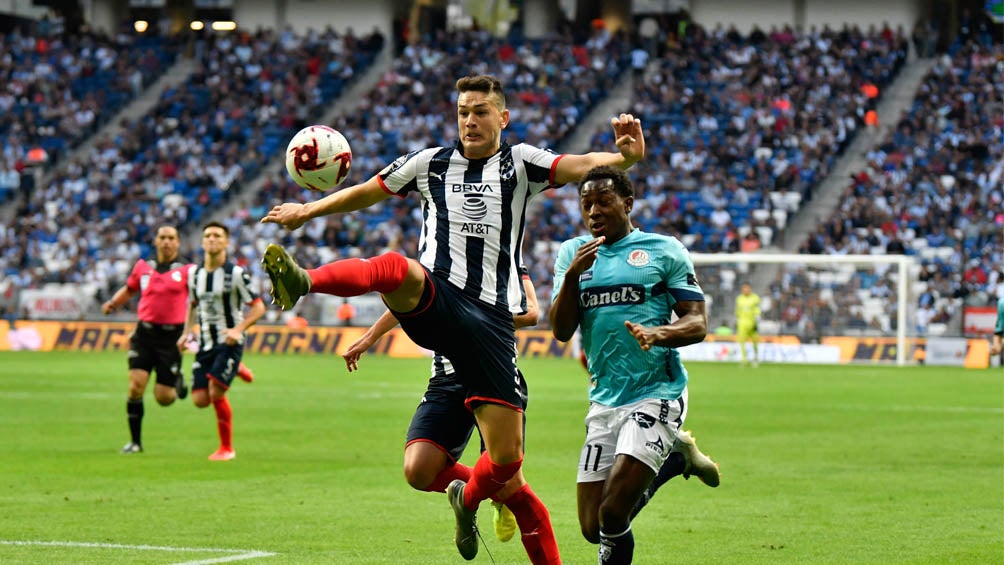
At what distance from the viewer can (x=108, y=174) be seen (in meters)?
50.9

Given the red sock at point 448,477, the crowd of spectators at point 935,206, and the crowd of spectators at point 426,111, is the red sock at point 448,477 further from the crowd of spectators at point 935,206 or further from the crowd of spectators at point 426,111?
the crowd of spectators at point 426,111

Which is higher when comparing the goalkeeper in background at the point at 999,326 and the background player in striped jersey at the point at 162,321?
the background player in striped jersey at the point at 162,321

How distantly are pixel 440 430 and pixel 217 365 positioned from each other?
767cm

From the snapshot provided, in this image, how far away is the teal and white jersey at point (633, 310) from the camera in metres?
8.01

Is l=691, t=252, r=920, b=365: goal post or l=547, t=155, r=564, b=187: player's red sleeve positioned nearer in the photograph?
l=547, t=155, r=564, b=187: player's red sleeve

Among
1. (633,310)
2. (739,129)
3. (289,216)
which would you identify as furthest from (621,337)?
(739,129)

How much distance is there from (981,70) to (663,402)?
133 feet

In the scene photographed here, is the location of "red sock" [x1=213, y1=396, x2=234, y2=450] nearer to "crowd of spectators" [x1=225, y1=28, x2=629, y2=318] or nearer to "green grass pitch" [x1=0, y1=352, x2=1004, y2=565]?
"green grass pitch" [x1=0, y1=352, x2=1004, y2=565]

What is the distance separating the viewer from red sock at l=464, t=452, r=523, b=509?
7.96 m

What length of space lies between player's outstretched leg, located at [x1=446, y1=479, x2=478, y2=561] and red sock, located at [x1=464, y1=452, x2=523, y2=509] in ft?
0.18

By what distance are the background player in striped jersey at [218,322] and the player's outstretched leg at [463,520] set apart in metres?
7.81


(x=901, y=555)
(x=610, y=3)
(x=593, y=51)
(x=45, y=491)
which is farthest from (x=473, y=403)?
(x=610, y=3)

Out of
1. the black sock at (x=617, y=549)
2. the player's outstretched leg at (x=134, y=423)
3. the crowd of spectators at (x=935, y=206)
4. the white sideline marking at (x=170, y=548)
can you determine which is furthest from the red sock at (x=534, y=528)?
the crowd of spectators at (x=935, y=206)

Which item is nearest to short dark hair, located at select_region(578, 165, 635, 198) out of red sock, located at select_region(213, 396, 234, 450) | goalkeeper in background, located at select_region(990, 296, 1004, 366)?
red sock, located at select_region(213, 396, 234, 450)
